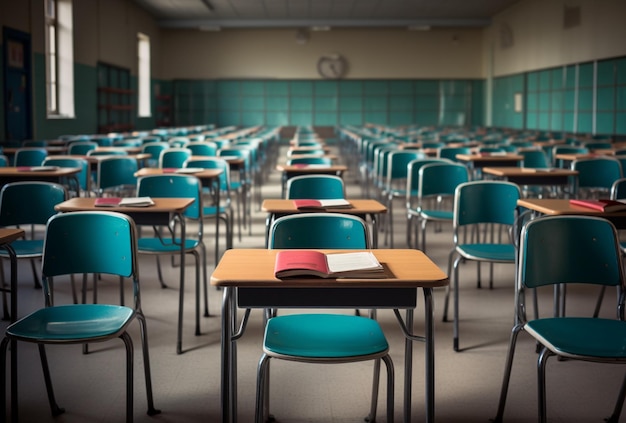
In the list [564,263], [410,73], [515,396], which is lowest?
[515,396]

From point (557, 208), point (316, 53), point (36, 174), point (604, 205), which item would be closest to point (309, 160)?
point (36, 174)

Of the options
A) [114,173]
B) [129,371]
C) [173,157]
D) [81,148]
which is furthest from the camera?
[81,148]

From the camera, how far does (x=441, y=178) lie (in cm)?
573

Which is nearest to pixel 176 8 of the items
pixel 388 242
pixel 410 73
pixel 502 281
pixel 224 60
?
pixel 224 60

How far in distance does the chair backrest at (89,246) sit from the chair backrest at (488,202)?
6.94ft

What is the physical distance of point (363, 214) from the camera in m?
4.09

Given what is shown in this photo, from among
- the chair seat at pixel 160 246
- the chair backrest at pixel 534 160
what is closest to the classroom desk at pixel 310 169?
the chair seat at pixel 160 246

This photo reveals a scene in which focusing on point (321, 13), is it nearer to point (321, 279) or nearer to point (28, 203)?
point (28, 203)

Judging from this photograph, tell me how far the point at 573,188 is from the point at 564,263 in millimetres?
3724

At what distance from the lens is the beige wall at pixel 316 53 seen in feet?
85.5

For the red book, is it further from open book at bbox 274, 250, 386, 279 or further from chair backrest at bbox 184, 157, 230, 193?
chair backrest at bbox 184, 157, 230, 193

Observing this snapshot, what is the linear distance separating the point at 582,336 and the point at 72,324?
1.92m

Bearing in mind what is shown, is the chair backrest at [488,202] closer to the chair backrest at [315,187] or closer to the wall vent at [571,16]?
the chair backrest at [315,187]

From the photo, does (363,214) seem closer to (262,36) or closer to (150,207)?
(150,207)
